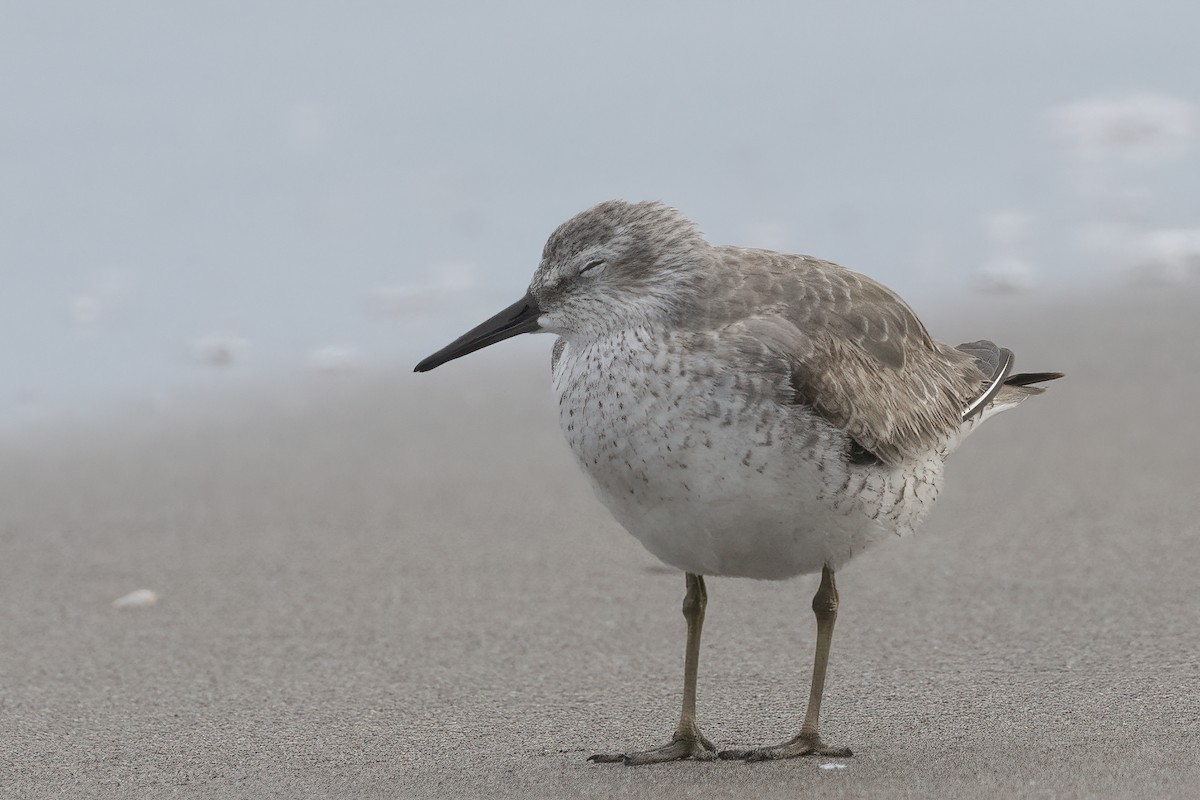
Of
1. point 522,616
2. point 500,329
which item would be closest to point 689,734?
point 500,329

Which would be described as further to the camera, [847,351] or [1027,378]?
[1027,378]

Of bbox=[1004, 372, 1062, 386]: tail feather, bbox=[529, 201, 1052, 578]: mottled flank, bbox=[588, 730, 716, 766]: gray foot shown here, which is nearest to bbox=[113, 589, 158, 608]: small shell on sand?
bbox=[529, 201, 1052, 578]: mottled flank

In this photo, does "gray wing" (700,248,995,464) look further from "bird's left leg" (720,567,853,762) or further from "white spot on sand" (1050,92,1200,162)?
"white spot on sand" (1050,92,1200,162)

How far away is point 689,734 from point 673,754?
0.09 m

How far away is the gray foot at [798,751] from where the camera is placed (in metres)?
4.85

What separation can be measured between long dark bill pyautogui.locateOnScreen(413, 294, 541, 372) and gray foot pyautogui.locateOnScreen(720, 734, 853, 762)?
149 centimetres

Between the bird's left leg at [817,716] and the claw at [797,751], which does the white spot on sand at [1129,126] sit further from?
the claw at [797,751]

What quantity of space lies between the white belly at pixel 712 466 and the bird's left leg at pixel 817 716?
277 millimetres

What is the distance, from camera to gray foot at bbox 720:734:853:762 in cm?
485

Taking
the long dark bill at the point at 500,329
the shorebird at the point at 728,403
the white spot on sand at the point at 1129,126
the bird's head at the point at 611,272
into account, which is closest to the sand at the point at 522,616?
the shorebird at the point at 728,403

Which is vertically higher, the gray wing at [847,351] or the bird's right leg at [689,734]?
the gray wing at [847,351]

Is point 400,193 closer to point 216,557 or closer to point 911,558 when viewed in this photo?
point 216,557

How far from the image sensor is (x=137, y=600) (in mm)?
6828

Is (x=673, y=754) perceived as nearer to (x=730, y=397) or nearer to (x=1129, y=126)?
(x=730, y=397)
